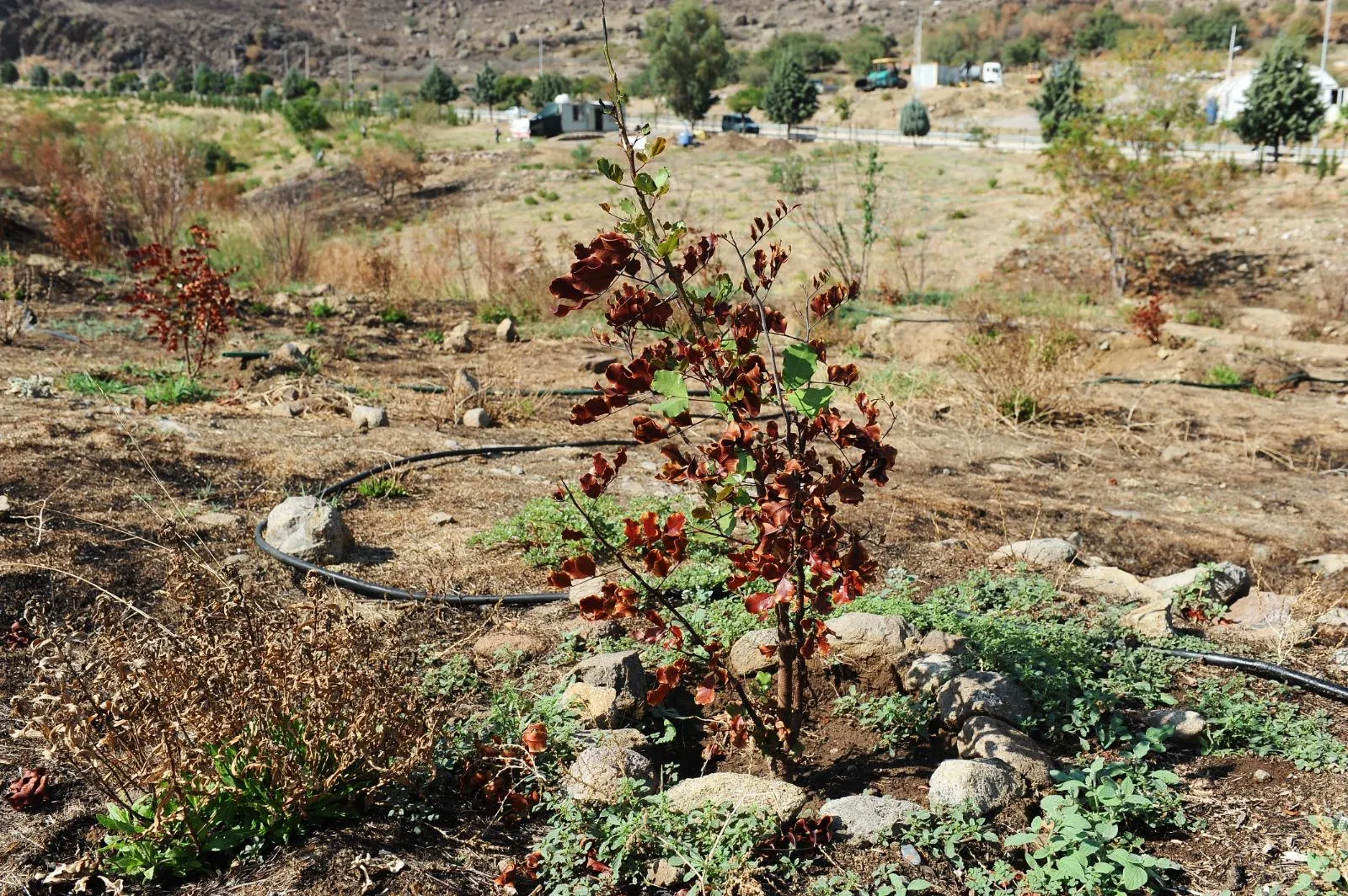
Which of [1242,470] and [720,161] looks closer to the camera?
[1242,470]

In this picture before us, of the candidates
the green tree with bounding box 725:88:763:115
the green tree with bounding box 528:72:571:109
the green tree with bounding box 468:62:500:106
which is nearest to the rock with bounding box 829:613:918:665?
the green tree with bounding box 725:88:763:115

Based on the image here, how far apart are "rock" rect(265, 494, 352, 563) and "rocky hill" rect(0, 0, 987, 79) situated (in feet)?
229

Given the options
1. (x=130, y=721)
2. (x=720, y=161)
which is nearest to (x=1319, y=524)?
(x=130, y=721)

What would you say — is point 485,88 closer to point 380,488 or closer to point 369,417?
point 369,417

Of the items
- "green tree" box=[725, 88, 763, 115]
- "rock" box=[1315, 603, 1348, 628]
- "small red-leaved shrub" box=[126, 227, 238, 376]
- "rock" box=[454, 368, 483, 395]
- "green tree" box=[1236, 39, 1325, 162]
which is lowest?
"rock" box=[1315, 603, 1348, 628]

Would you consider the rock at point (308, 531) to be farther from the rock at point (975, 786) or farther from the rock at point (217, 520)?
the rock at point (975, 786)

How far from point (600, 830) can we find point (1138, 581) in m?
2.50

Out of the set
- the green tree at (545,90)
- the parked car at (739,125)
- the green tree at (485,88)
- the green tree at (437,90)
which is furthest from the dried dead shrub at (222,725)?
the green tree at (485,88)

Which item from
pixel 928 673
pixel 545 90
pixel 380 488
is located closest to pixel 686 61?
pixel 545 90

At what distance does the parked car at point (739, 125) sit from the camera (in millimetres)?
36219

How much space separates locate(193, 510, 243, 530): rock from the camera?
3.82m

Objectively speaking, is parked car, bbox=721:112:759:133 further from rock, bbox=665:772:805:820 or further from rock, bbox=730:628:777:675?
rock, bbox=665:772:805:820

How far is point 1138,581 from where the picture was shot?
3779 mm

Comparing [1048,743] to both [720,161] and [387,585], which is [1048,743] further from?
[720,161]
